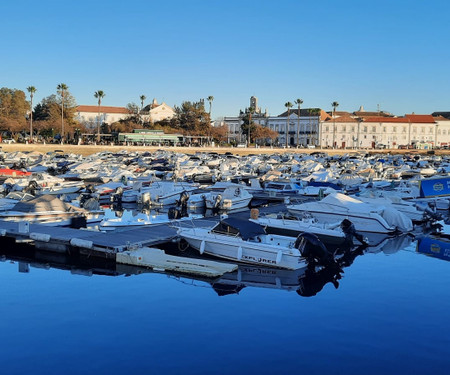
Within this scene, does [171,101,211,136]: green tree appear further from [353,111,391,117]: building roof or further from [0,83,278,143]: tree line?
[353,111,391,117]: building roof

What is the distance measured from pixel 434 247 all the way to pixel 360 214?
4.13 m

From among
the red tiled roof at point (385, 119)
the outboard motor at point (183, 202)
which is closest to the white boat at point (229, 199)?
the outboard motor at point (183, 202)

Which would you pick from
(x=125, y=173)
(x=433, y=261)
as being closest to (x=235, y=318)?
(x=433, y=261)

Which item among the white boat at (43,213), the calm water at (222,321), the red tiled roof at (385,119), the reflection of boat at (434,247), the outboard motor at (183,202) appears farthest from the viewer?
the red tiled roof at (385,119)

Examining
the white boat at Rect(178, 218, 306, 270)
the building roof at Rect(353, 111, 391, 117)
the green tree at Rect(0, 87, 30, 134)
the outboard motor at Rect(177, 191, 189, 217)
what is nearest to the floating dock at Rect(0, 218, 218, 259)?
the white boat at Rect(178, 218, 306, 270)

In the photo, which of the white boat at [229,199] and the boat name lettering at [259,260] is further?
the white boat at [229,199]

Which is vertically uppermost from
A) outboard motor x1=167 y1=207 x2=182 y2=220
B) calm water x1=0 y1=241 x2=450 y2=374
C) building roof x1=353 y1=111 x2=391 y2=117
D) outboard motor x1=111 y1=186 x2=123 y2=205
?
building roof x1=353 y1=111 x2=391 y2=117

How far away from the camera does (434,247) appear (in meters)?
28.7

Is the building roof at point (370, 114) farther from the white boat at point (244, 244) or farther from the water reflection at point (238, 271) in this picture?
the white boat at point (244, 244)

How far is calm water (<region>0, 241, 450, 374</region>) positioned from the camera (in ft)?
44.9

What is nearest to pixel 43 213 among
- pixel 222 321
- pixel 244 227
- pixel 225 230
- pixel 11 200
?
pixel 11 200

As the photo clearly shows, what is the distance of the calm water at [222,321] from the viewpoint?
1367 cm

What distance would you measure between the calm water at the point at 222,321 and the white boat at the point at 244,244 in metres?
0.64

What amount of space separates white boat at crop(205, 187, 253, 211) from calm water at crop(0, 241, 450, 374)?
15535 mm
